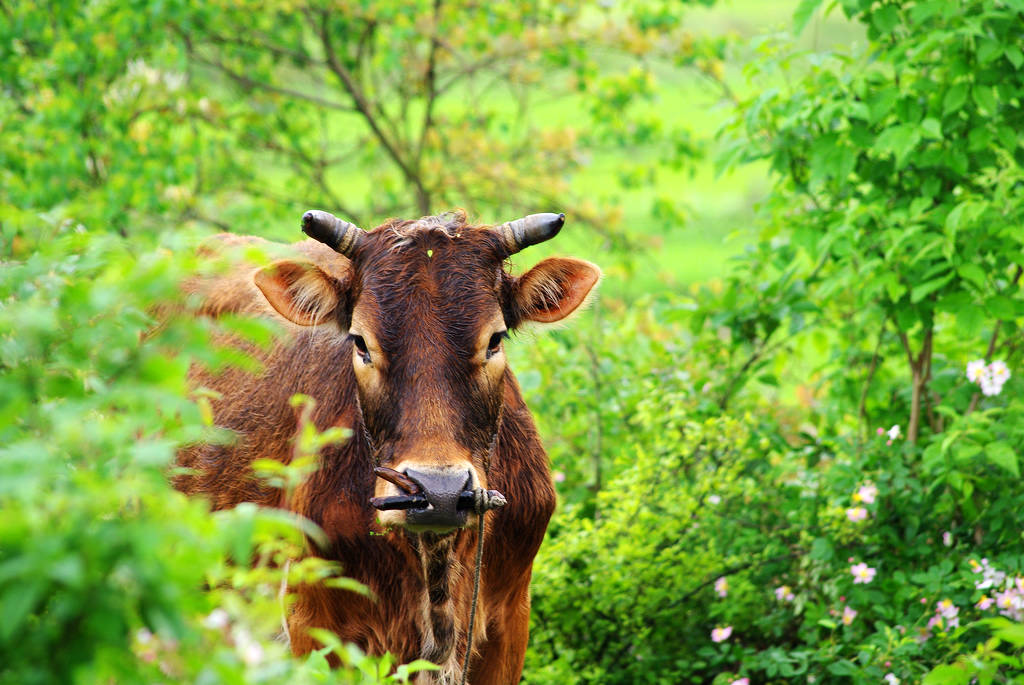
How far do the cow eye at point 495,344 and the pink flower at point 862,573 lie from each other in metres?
2.00

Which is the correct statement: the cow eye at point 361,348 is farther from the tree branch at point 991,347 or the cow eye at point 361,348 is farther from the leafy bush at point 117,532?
the tree branch at point 991,347

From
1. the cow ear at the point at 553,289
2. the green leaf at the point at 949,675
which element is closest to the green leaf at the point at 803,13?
the cow ear at the point at 553,289

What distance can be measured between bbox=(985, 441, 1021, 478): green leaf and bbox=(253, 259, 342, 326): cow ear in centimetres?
272

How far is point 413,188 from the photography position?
10141 mm

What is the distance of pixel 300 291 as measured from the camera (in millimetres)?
4207

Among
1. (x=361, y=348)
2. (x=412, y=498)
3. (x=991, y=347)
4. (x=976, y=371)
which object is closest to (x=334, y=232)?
(x=361, y=348)

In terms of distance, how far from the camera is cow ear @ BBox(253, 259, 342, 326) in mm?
4160

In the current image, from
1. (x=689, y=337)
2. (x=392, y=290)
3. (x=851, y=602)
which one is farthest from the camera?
(x=689, y=337)

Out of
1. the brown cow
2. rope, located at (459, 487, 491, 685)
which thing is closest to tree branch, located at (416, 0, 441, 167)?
the brown cow

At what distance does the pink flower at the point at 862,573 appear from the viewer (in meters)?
4.80

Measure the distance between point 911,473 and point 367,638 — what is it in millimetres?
2665

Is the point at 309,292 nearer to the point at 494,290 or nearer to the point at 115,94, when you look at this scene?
the point at 494,290

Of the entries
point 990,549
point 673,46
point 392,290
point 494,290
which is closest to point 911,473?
point 990,549

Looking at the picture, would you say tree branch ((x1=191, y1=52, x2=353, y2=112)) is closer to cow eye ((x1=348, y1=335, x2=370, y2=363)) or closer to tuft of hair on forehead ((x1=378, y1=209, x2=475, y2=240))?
tuft of hair on forehead ((x1=378, y1=209, x2=475, y2=240))
